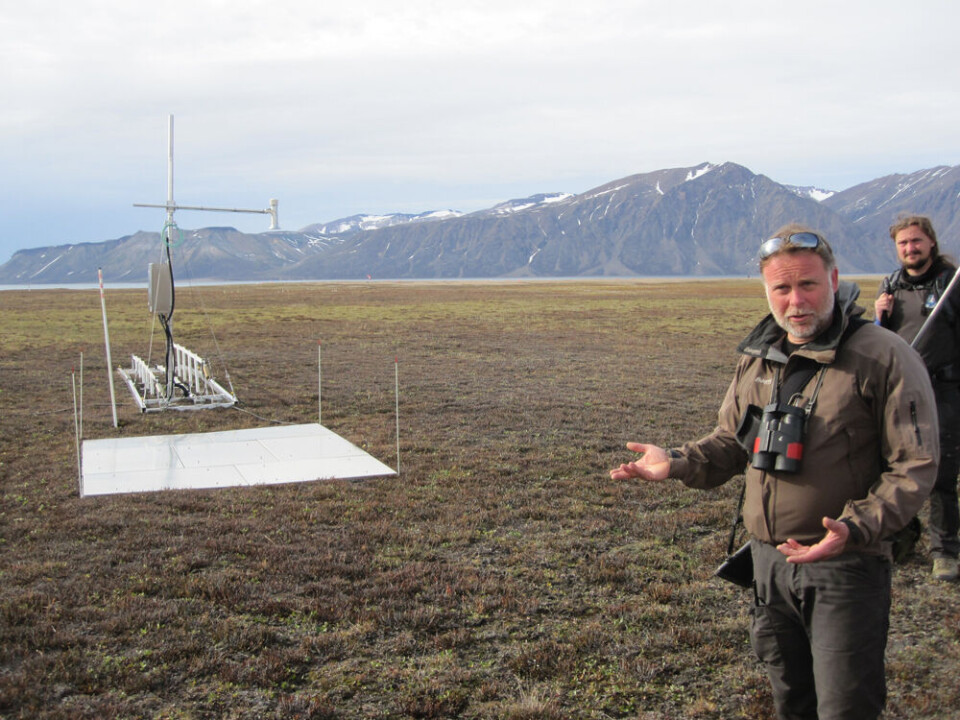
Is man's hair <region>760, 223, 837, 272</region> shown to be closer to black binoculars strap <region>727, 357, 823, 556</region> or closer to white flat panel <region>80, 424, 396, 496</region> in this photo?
black binoculars strap <region>727, 357, 823, 556</region>

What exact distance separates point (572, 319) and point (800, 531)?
1431 inches

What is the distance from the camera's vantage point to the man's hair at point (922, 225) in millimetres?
4906

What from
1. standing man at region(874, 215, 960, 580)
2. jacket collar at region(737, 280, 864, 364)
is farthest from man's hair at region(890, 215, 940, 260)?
jacket collar at region(737, 280, 864, 364)

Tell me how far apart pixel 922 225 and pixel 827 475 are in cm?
314

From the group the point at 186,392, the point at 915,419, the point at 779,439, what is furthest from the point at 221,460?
the point at 915,419

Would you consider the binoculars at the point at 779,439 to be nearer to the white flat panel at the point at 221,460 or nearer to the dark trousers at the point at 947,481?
the dark trousers at the point at 947,481

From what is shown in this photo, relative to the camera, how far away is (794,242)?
2631 mm

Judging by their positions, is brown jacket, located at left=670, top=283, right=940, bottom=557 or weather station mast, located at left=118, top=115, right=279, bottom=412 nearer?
brown jacket, located at left=670, top=283, right=940, bottom=557

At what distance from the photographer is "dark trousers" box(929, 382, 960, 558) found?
16.5ft

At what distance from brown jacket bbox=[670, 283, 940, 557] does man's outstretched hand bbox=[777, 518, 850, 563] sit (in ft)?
0.18

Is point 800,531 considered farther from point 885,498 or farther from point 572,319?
point 572,319

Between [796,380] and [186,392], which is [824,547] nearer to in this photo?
[796,380]

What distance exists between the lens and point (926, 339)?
16.4 ft

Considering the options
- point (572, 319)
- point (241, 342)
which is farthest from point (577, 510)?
point (572, 319)
